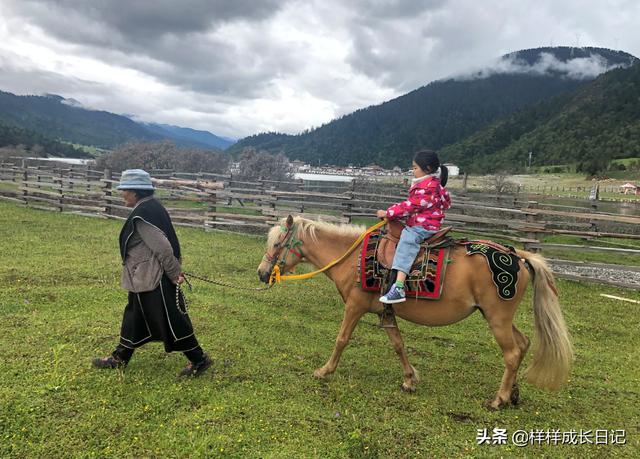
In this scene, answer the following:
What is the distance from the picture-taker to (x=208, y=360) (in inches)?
183

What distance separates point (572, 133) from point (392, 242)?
8611 centimetres

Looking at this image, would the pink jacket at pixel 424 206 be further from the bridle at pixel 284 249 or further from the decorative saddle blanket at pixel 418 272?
the bridle at pixel 284 249

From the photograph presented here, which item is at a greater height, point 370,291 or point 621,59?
point 621,59

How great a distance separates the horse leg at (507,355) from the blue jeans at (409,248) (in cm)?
110

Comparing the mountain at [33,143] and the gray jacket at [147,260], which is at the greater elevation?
the mountain at [33,143]

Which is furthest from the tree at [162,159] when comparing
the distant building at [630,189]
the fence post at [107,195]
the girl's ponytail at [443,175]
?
the girl's ponytail at [443,175]

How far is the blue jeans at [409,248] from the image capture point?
4.34 meters

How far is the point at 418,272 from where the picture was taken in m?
4.35

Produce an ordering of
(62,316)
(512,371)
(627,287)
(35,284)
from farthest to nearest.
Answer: (627,287) → (35,284) → (62,316) → (512,371)

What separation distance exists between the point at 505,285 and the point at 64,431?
4.35 m

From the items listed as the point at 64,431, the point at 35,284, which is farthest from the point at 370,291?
the point at 35,284

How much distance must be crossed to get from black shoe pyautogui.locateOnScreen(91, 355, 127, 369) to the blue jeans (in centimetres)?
327

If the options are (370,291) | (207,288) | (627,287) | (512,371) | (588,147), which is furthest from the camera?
(588,147)

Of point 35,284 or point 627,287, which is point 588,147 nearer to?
point 627,287
